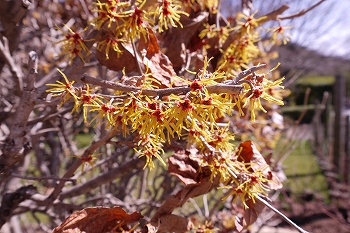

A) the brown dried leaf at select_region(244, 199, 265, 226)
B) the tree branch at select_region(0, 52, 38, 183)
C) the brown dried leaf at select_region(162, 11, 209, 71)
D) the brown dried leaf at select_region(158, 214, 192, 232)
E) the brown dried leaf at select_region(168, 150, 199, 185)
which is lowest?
the brown dried leaf at select_region(158, 214, 192, 232)

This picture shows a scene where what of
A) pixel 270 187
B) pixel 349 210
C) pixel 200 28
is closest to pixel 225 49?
pixel 200 28

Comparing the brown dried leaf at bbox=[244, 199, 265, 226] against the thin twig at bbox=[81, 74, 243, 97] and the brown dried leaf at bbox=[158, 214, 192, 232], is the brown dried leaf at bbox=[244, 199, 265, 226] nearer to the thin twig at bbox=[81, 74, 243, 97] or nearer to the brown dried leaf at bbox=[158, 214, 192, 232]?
the brown dried leaf at bbox=[158, 214, 192, 232]

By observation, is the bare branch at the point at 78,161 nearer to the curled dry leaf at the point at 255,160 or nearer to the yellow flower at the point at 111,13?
the yellow flower at the point at 111,13

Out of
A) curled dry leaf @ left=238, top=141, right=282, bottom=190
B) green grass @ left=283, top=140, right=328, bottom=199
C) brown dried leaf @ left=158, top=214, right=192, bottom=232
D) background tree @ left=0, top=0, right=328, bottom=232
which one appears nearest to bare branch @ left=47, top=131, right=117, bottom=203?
background tree @ left=0, top=0, right=328, bottom=232

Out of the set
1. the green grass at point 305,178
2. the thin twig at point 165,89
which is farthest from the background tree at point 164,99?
the green grass at point 305,178

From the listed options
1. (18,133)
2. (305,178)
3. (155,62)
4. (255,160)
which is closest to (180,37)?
(155,62)

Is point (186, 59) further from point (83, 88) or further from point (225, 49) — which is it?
point (83, 88)

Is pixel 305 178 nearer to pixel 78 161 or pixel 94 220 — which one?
pixel 78 161
